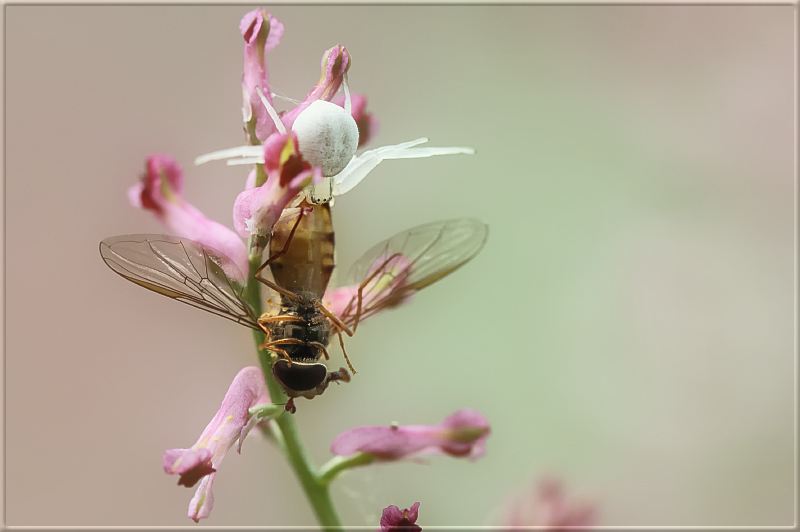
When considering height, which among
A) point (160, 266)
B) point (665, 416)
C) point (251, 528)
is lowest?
point (251, 528)

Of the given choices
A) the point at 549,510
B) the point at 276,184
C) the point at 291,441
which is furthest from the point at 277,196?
the point at 549,510

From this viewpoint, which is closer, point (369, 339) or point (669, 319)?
point (369, 339)

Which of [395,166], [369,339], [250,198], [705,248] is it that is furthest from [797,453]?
[250,198]

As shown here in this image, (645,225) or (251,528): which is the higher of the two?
(645,225)

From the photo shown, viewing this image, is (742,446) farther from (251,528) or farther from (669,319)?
(251,528)

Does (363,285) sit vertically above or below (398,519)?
above

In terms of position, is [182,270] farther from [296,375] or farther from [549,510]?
[549,510]

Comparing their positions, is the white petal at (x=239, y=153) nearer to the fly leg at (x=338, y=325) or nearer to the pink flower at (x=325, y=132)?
the pink flower at (x=325, y=132)
